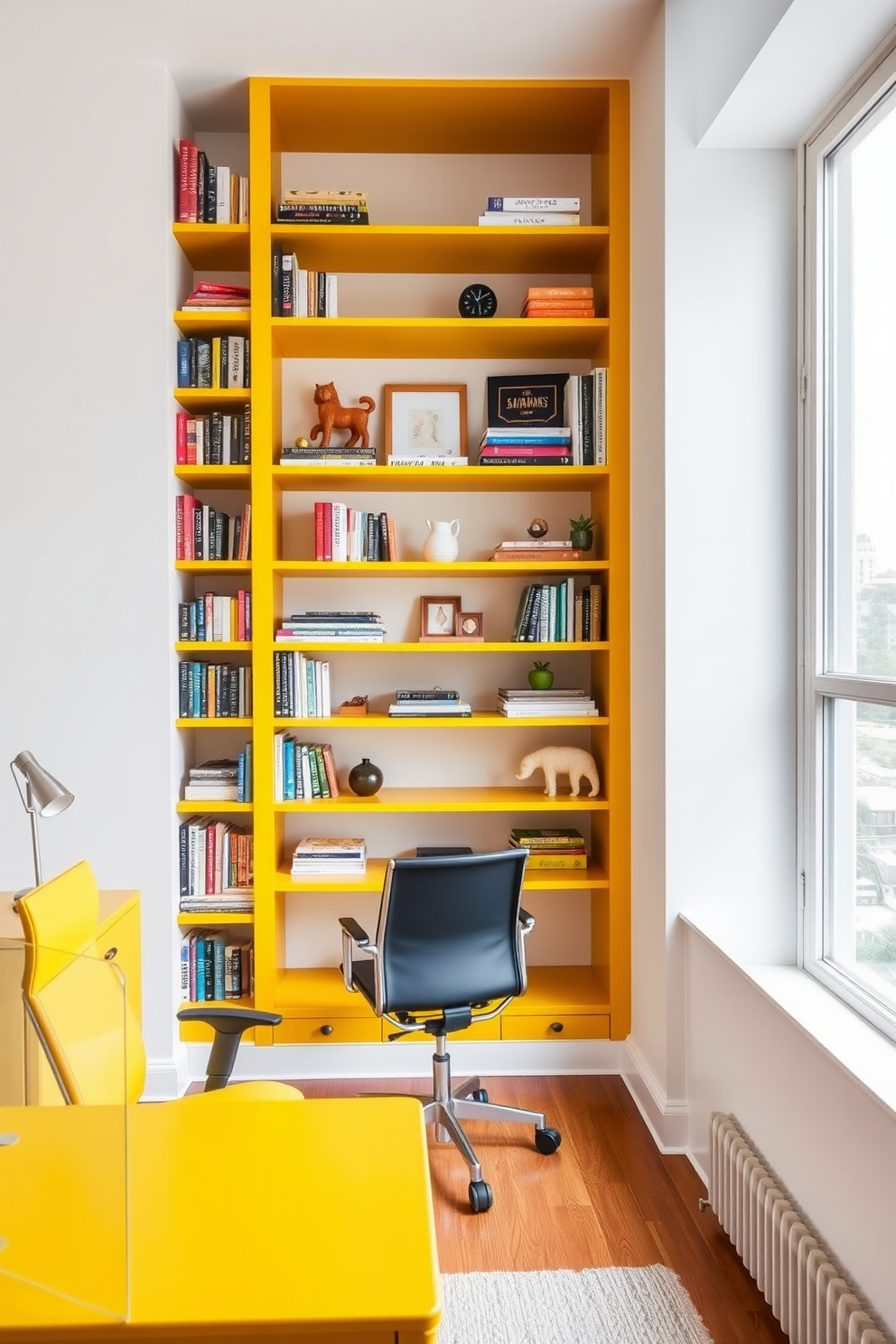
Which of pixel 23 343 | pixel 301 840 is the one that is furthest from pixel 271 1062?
pixel 23 343

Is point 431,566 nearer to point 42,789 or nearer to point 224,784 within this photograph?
point 224,784

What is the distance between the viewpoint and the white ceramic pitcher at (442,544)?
327cm

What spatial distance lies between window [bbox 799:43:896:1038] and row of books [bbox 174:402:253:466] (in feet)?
5.74

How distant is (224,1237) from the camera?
4.10ft

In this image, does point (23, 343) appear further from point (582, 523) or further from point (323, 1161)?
point (323, 1161)

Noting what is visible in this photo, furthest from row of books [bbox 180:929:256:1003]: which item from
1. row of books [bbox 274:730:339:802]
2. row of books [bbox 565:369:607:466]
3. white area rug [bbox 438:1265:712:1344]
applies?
row of books [bbox 565:369:607:466]

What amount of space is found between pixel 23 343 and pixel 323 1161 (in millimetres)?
2644

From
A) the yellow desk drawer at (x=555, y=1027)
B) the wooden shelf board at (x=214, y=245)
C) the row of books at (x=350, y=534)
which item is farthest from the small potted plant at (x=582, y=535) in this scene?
the yellow desk drawer at (x=555, y=1027)

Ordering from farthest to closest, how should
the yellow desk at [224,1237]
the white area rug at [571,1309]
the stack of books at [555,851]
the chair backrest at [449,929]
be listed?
the stack of books at [555,851] → the chair backrest at [449,929] → the white area rug at [571,1309] → the yellow desk at [224,1237]

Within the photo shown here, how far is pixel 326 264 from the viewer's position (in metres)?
3.42

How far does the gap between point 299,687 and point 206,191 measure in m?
1.68

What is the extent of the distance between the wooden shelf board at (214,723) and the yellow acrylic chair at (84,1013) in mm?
1042

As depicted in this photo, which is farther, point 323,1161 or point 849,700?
point 849,700

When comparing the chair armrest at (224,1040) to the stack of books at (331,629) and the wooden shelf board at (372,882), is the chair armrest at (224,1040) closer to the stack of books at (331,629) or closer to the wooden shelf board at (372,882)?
the wooden shelf board at (372,882)
